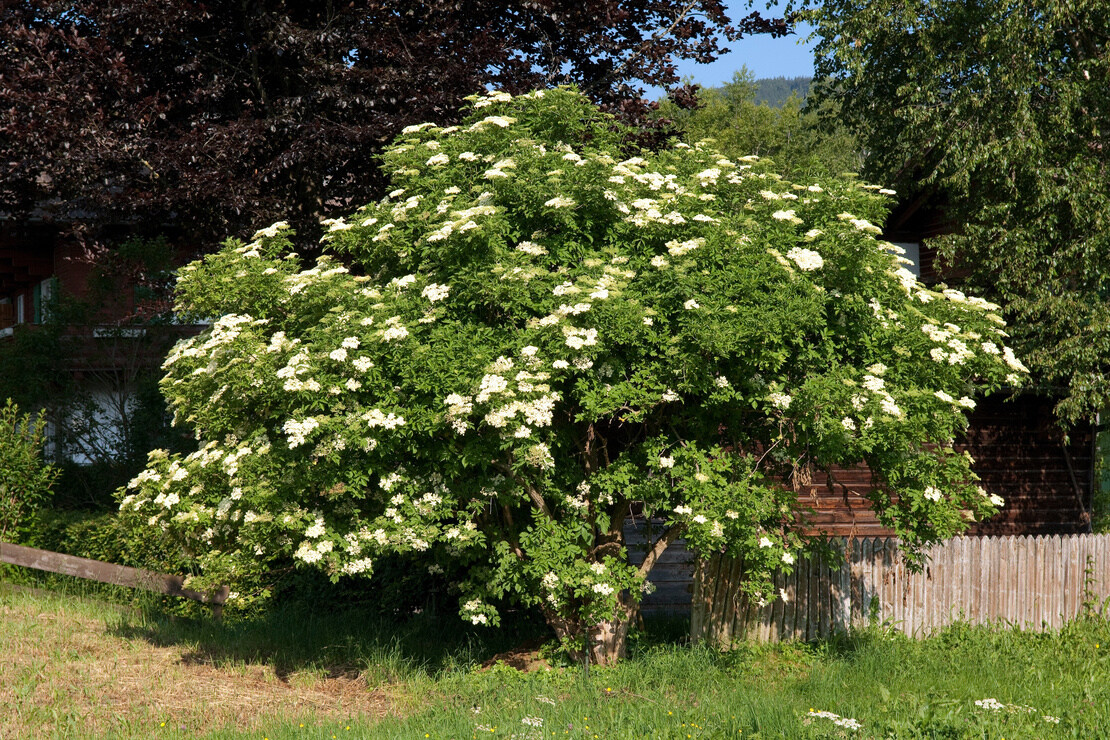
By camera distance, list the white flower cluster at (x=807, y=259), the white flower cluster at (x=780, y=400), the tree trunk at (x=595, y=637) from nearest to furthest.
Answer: the white flower cluster at (x=807, y=259) < the white flower cluster at (x=780, y=400) < the tree trunk at (x=595, y=637)

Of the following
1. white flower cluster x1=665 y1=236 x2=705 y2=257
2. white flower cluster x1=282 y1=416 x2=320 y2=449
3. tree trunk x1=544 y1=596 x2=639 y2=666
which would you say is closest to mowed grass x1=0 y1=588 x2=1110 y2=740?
tree trunk x1=544 y1=596 x2=639 y2=666

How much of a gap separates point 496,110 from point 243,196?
3600 mm

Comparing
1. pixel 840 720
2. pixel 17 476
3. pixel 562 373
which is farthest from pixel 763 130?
pixel 840 720

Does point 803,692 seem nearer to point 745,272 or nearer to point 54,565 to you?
point 745,272

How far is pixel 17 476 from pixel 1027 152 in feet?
44.8

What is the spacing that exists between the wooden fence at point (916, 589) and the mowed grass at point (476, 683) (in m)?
0.28

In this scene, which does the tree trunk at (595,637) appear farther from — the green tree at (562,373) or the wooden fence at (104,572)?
the wooden fence at (104,572)

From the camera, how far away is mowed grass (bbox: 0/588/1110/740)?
643 centimetres

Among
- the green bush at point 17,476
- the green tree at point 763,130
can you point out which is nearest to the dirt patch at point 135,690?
the green bush at point 17,476

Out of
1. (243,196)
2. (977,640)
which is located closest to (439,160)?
(243,196)

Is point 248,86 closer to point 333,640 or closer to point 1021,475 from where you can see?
point 333,640

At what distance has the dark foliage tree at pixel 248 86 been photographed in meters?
10.6

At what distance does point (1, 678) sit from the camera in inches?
299

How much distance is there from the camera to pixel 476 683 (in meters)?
7.57
